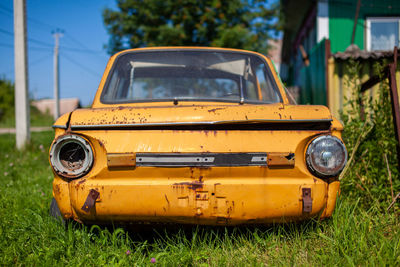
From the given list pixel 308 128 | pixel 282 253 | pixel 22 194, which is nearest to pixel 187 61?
pixel 308 128

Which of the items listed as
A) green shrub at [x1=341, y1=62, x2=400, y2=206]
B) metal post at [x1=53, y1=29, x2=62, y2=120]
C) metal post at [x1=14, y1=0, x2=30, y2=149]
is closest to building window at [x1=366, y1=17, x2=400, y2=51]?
green shrub at [x1=341, y1=62, x2=400, y2=206]

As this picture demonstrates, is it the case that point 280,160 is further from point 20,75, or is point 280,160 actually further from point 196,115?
point 20,75

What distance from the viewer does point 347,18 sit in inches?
345

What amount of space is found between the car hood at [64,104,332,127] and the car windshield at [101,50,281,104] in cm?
79

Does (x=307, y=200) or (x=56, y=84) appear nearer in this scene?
(x=307, y=200)

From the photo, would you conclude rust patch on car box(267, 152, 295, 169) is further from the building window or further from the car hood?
the building window

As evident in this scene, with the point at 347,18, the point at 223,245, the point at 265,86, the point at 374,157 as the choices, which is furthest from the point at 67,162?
the point at 347,18

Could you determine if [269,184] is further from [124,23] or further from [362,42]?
[124,23]

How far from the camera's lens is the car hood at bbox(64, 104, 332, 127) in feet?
5.49

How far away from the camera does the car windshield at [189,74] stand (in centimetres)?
265

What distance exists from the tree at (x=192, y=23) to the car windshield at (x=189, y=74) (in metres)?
8.34

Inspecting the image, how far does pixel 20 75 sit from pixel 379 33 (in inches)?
355

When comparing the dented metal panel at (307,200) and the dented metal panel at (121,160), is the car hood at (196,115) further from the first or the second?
the dented metal panel at (307,200)

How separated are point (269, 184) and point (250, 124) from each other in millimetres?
342
